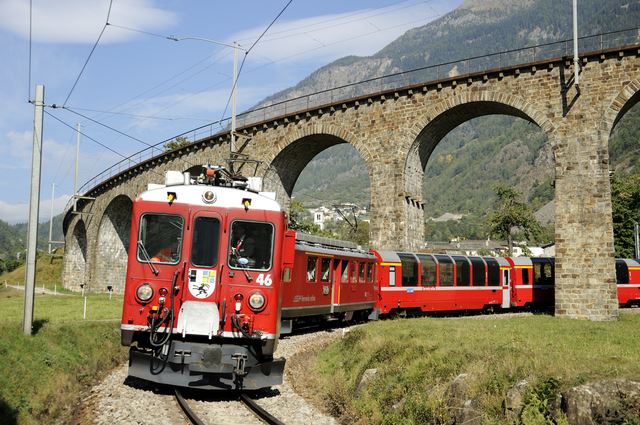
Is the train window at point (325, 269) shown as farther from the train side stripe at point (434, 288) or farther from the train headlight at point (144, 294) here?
the train headlight at point (144, 294)

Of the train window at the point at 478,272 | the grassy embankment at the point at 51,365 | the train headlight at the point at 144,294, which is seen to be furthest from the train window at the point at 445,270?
Result: the train headlight at the point at 144,294

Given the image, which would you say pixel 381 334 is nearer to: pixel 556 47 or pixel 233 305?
pixel 233 305

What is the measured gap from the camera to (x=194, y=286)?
10422 mm

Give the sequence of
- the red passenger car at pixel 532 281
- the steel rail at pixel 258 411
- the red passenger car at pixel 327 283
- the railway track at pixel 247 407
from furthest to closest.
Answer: the red passenger car at pixel 532 281 < the red passenger car at pixel 327 283 < the steel rail at pixel 258 411 < the railway track at pixel 247 407

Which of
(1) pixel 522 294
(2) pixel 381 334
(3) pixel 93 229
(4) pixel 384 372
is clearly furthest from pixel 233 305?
(3) pixel 93 229

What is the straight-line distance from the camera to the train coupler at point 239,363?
33.2ft

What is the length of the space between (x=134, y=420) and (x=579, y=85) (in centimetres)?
2329

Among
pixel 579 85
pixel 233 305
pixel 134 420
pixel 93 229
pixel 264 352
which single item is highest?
pixel 579 85

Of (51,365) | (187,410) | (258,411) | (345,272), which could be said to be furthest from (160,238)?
(345,272)

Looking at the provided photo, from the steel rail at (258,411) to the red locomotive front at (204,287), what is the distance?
0.33m

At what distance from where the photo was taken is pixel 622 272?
34.0 meters

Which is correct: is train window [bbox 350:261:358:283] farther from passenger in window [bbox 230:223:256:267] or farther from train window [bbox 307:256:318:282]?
passenger in window [bbox 230:223:256:267]

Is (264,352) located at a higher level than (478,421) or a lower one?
higher

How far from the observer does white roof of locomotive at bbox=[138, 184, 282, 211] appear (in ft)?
35.2
